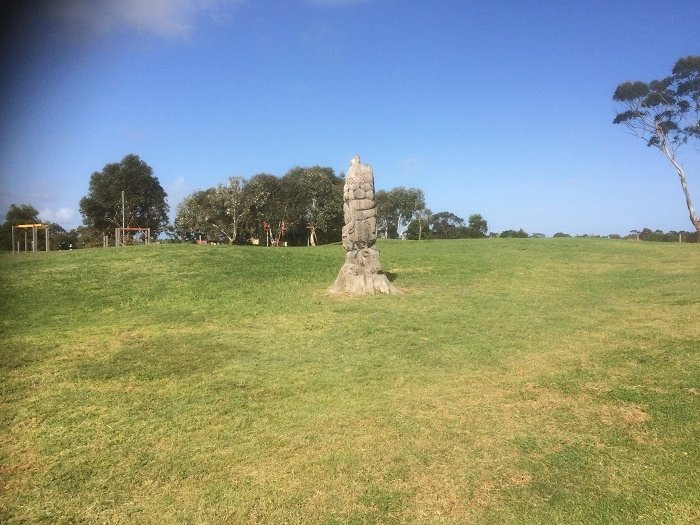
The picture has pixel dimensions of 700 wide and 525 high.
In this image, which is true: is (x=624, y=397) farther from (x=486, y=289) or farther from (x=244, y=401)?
(x=486, y=289)

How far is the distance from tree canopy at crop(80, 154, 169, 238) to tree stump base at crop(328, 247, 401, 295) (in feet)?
115

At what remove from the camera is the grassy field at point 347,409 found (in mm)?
3953

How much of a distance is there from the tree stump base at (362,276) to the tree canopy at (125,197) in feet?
115

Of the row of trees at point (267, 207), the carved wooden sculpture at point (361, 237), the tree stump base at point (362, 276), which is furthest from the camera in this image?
the row of trees at point (267, 207)

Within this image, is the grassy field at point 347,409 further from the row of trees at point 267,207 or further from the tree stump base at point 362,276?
the row of trees at point 267,207

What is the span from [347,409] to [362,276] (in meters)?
7.62

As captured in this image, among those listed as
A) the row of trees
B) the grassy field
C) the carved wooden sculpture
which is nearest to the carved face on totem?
the carved wooden sculpture

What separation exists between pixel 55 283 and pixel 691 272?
1919cm

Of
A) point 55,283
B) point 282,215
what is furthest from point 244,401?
point 282,215

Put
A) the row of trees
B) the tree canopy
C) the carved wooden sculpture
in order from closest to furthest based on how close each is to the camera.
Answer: the carved wooden sculpture, the tree canopy, the row of trees

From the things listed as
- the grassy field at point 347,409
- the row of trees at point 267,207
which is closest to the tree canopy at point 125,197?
the row of trees at point 267,207

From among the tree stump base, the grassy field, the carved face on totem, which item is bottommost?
the grassy field

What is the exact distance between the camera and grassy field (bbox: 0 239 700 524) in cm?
395

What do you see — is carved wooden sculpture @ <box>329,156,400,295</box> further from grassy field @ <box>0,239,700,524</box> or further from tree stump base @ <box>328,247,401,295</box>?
grassy field @ <box>0,239,700,524</box>
